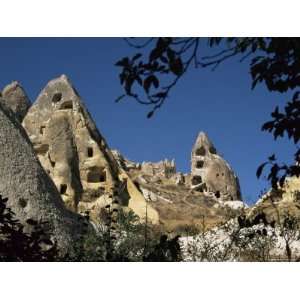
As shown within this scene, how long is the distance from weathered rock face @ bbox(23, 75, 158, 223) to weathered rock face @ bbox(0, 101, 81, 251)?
618 cm

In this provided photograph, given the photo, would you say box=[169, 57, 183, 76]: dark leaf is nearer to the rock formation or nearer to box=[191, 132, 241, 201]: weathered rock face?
box=[191, 132, 241, 201]: weathered rock face

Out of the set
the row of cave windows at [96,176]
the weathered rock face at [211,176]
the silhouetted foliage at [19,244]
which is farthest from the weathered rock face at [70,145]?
the silhouetted foliage at [19,244]

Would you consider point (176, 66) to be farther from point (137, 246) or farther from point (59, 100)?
point (59, 100)

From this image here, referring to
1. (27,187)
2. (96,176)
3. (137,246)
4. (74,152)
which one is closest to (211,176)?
(96,176)

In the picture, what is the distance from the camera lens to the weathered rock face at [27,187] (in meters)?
4.18

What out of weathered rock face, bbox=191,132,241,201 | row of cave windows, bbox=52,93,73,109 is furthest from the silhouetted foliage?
weathered rock face, bbox=191,132,241,201

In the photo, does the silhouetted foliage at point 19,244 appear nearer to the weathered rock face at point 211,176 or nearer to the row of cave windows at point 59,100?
the row of cave windows at point 59,100

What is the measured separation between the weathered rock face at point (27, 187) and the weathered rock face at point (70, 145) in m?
6.18

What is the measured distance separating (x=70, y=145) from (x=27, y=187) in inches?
296

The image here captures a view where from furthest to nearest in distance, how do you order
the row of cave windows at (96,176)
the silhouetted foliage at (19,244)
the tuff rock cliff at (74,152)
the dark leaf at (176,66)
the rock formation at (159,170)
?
the rock formation at (159,170)
the row of cave windows at (96,176)
the tuff rock cliff at (74,152)
the silhouetted foliage at (19,244)
the dark leaf at (176,66)
